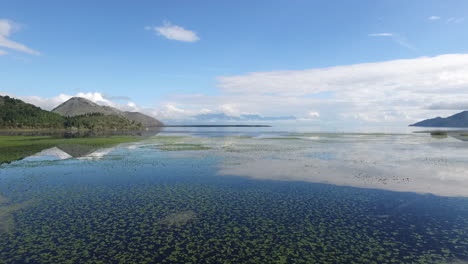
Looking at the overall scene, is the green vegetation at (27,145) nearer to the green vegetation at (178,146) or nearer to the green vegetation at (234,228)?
the green vegetation at (178,146)

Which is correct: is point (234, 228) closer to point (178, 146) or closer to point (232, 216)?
point (232, 216)

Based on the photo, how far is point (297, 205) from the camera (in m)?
28.5

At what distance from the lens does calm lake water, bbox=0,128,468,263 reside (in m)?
18.2

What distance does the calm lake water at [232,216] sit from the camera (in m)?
18.2

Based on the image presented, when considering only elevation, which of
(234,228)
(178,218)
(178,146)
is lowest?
(234,228)

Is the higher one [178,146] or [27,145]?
[27,145]

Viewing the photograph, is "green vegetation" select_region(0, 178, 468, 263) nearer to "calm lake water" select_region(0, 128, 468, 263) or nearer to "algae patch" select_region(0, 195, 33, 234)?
"calm lake water" select_region(0, 128, 468, 263)

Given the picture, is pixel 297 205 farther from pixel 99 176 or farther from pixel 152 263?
pixel 99 176

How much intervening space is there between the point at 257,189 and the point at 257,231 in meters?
13.4

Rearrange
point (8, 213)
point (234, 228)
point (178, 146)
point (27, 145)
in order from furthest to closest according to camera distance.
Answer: point (178, 146) → point (27, 145) → point (8, 213) → point (234, 228)

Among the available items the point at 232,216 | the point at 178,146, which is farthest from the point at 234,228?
the point at 178,146

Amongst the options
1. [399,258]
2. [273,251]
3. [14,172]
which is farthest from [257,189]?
[14,172]

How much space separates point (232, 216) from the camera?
25234 mm

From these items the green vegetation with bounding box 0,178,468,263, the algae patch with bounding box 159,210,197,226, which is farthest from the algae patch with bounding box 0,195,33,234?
the algae patch with bounding box 159,210,197,226
